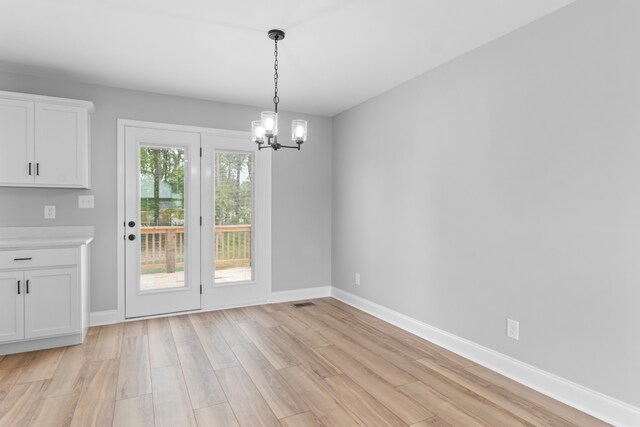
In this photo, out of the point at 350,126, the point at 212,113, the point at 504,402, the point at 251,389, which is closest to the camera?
the point at 504,402

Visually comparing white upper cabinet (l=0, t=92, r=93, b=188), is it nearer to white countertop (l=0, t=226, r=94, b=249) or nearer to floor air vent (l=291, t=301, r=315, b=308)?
white countertop (l=0, t=226, r=94, b=249)

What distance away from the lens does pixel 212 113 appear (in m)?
4.39

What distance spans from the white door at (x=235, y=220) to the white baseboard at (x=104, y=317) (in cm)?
93

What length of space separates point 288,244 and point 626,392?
11.8 ft

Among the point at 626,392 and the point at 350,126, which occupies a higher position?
the point at 350,126

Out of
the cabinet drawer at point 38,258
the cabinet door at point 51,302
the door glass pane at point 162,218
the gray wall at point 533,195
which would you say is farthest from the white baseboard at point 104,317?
the gray wall at point 533,195

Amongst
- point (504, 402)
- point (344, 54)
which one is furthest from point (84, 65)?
point (504, 402)

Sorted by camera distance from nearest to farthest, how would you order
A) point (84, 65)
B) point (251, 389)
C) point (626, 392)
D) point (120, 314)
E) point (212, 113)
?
point (626, 392)
point (251, 389)
point (84, 65)
point (120, 314)
point (212, 113)

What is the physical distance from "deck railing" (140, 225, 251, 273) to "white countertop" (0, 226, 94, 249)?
584 mm

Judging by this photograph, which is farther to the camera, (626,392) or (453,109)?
(453,109)

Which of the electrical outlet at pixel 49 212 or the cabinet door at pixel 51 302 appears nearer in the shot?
the cabinet door at pixel 51 302

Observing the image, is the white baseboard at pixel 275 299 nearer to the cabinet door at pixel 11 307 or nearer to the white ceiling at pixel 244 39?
the cabinet door at pixel 11 307

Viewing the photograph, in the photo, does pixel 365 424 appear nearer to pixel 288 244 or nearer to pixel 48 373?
pixel 48 373

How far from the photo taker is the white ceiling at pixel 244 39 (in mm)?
2418
